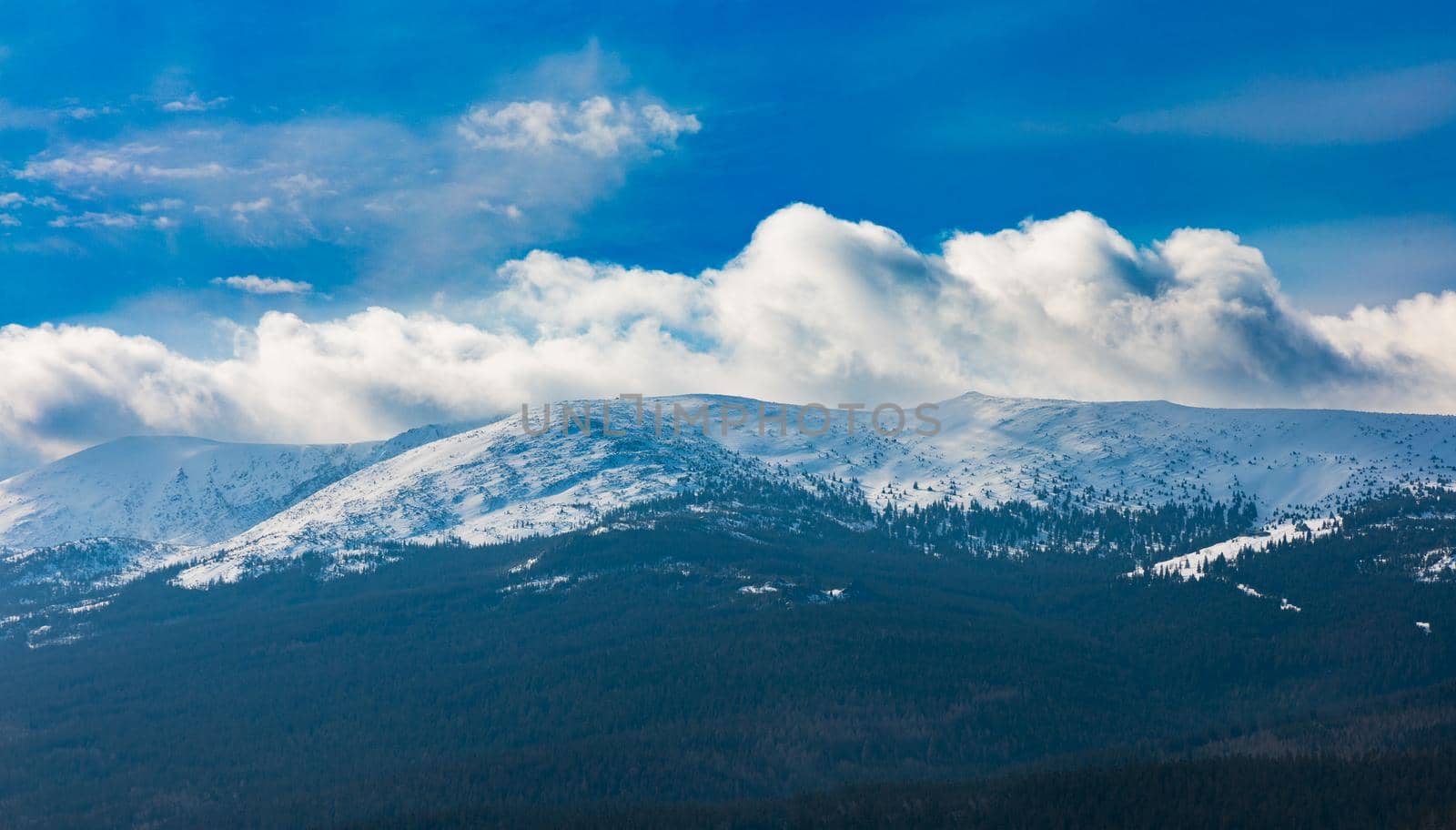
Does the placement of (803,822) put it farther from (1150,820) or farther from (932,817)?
(1150,820)

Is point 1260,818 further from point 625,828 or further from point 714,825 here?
point 625,828

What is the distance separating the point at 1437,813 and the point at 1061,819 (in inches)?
2110

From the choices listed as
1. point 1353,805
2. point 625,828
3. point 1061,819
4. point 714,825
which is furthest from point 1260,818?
point 625,828

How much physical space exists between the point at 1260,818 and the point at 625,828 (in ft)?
313

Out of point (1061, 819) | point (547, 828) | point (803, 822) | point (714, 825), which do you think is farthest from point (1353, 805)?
point (547, 828)

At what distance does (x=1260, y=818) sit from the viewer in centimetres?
19325

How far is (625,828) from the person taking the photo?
19638 cm

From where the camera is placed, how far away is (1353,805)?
194 m

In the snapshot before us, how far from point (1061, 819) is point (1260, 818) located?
2945 centimetres

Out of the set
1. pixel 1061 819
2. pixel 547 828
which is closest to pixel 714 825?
pixel 547 828

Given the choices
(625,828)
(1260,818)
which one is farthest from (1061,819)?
(625,828)

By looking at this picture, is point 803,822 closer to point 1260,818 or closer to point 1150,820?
point 1150,820

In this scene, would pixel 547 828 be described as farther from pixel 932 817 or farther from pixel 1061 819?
pixel 1061 819

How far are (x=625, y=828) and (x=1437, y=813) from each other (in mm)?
119437
